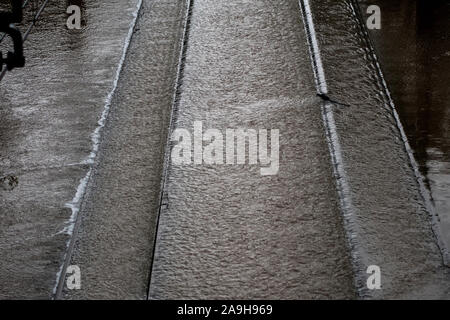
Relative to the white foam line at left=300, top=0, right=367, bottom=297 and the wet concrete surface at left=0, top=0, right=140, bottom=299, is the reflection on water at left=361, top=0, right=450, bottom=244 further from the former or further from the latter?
the wet concrete surface at left=0, top=0, right=140, bottom=299

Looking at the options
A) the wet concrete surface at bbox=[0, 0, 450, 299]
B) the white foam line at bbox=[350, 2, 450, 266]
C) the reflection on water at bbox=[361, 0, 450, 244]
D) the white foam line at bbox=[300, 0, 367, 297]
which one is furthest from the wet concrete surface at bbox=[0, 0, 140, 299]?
the reflection on water at bbox=[361, 0, 450, 244]

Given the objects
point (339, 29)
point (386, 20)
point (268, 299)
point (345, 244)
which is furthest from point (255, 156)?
point (386, 20)

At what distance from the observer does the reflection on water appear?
3.30 metres

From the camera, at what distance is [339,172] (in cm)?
326

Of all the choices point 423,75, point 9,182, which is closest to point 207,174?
point 9,182

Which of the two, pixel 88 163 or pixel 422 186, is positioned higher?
pixel 88 163

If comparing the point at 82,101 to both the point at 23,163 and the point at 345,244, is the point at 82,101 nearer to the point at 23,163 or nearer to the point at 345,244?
the point at 23,163

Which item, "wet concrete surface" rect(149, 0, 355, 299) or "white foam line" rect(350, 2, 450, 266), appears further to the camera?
"white foam line" rect(350, 2, 450, 266)

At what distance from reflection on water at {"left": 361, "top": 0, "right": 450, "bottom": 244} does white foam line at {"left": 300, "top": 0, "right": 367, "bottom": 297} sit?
0.35m

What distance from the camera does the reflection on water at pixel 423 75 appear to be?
10.8ft

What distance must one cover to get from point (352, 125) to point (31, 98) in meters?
1.74

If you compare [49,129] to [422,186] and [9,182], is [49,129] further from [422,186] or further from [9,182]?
[422,186]

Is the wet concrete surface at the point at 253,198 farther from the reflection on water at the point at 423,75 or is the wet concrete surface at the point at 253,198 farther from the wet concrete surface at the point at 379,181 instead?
the reflection on water at the point at 423,75

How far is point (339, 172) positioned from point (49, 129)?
1.47 meters
